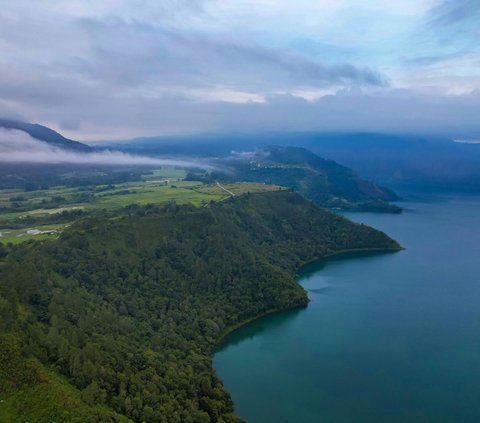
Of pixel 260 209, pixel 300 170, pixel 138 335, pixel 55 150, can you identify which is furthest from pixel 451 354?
pixel 55 150

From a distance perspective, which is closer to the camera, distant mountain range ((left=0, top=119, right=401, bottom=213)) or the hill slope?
distant mountain range ((left=0, top=119, right=401, bottom=213))

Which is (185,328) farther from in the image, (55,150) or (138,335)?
(55,150)

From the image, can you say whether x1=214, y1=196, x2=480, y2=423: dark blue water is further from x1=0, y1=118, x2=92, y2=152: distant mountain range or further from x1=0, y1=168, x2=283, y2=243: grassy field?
x1=0, y1=118, x2=92, y2=152: distant mountain range

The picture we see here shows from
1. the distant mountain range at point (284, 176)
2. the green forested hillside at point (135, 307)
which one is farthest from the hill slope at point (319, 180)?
the green forested hillside at point (135, 307)

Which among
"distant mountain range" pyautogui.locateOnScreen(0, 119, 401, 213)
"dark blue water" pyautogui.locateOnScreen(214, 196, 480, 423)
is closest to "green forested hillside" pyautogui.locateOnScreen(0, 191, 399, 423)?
"dark blue water" pyautogui.locateOnScreen(214, 196, 480, 423)

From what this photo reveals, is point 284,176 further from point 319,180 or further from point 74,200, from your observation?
point 74,200

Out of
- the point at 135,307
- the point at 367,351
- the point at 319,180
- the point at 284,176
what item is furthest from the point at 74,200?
the point at 319,180
